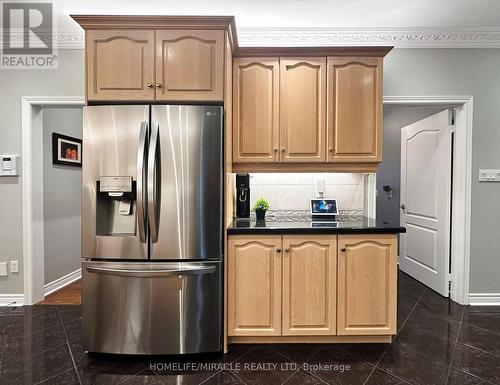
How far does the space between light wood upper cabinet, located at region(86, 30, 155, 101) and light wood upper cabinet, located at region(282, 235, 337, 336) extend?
149 cm

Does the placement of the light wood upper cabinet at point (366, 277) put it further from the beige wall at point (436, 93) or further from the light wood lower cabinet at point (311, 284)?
the beige wall at point (436, 93)

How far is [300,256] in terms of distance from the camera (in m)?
2.13

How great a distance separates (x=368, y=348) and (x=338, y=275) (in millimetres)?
625

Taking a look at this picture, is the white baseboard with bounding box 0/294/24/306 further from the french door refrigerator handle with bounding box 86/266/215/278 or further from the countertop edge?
the countertop edge

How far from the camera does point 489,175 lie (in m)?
2.90

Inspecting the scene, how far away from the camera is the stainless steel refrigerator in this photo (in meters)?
1.95

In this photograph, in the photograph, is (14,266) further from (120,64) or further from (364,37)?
(364,37)

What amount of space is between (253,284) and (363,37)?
257 centimetres

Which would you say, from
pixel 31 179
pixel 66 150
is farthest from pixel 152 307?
pixel 66 150

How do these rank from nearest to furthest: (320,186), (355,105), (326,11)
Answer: (355,105), (326,11), (320,186)

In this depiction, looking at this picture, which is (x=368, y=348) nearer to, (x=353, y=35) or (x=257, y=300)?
(x=257, y=300)

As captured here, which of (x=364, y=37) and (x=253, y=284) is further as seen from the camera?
(x=364, y=37)

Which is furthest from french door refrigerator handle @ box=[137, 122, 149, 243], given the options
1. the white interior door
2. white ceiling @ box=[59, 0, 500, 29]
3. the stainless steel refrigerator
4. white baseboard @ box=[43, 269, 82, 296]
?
the white interior door

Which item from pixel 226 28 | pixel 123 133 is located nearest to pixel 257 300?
pixel 123 133
